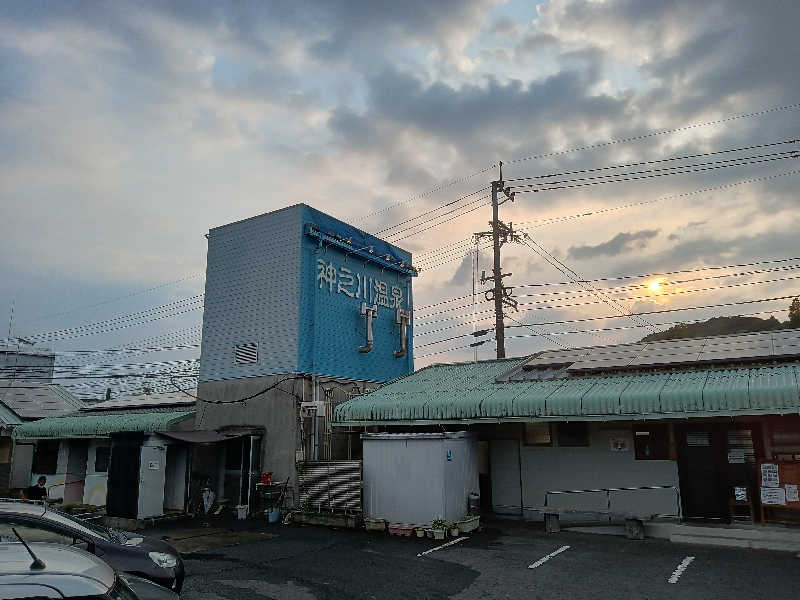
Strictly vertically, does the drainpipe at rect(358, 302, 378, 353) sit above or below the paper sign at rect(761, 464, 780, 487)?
above

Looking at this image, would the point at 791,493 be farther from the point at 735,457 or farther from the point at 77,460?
the point at 77,460

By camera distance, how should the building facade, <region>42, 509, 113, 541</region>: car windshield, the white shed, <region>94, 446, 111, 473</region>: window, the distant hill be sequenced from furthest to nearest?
the distant hill, <region>94, 446, 111, 473</region>: window, the white shed, the building facade, <region>42, 509, 113, 541</region>: car windshield

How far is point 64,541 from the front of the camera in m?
9.72

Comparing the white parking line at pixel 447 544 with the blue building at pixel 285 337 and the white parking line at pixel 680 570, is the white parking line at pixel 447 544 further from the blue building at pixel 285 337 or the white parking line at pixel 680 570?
the blue building at pixel 285 337

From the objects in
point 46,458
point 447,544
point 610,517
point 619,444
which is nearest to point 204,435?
point 447,544

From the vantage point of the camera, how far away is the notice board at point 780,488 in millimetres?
15727

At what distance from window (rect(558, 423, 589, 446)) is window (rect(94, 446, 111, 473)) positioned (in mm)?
20983

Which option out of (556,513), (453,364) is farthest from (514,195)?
(556,513)

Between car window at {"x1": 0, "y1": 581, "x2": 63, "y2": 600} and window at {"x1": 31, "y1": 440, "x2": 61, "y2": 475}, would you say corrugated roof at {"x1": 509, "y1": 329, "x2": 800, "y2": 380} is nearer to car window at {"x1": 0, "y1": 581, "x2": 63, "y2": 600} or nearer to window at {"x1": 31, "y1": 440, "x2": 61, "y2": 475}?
car window at {"x1": 0, "y1": 581, "x2": 63, "y2": 600}

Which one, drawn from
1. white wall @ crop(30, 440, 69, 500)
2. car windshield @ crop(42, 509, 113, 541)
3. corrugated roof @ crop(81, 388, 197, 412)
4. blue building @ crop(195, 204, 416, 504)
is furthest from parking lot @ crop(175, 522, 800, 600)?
white wall @ crop(30, 440, 69, 500)

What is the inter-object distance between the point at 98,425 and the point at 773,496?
27.3 m

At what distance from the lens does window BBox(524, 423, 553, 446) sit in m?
20.1

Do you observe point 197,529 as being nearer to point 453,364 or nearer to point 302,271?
point 302,271

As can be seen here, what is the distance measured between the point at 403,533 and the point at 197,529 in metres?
7.55
